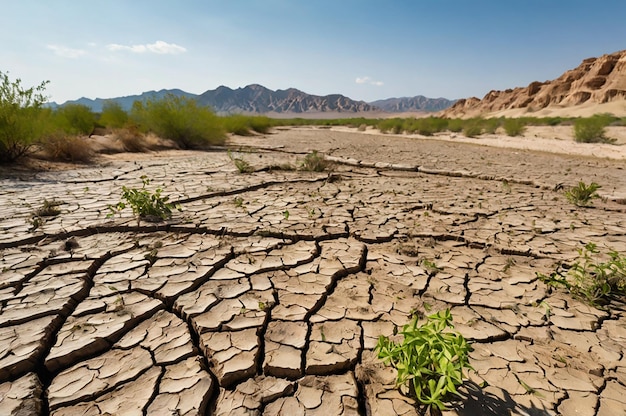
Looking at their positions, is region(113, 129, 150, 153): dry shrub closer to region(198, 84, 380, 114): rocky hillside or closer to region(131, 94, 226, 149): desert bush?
region(131, 94, 226, 149): desert bush

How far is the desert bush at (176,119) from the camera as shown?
385 inches

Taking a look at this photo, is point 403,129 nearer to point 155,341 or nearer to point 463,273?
point 463,273

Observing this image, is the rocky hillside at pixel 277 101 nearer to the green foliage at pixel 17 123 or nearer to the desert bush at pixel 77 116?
the desert bush at pixel 77 116

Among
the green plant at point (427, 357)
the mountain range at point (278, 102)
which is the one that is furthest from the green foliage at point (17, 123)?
the mountain range at point (278, 102)

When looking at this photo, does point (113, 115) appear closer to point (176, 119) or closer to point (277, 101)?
point (176, 119)

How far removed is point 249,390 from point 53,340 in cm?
106

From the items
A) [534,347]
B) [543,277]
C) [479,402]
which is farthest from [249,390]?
[543,277]

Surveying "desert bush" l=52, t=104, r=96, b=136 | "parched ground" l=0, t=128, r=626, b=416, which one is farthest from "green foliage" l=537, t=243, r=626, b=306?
"desert bush" l=52, t=104, r=96, b=136

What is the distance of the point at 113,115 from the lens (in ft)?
41.6

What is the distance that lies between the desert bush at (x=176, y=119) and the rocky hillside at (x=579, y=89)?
41.8 m

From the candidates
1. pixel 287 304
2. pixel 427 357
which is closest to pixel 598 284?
pixel 427 357

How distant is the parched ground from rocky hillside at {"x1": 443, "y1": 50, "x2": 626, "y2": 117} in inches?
1713

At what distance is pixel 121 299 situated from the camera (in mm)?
1995

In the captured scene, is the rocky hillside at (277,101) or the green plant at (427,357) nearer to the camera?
the green plant at (427,357)
